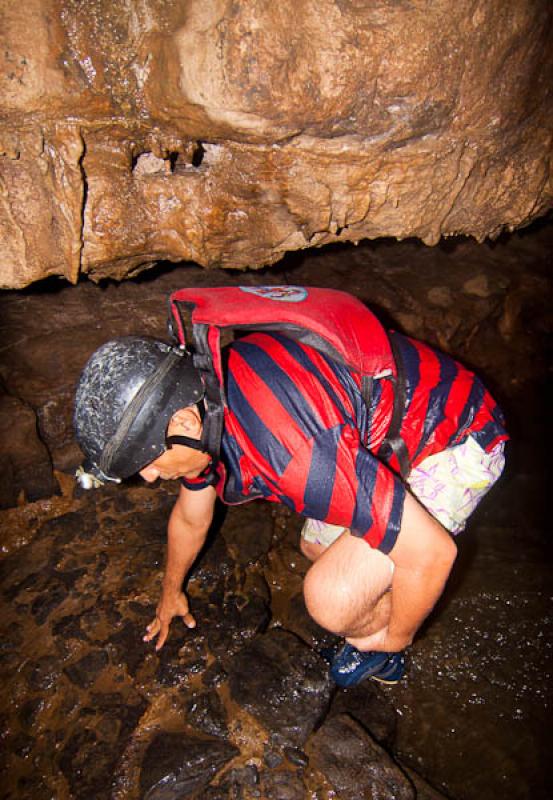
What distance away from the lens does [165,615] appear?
2.77 m

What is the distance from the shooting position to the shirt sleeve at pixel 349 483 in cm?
172

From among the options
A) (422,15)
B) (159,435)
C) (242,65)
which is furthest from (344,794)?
(422,15)

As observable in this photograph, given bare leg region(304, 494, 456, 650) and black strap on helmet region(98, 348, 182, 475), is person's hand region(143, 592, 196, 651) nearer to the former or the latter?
bare leg region(304, 494, 456, 650)

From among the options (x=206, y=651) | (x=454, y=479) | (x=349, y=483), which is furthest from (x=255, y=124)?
(x=206, y=651)

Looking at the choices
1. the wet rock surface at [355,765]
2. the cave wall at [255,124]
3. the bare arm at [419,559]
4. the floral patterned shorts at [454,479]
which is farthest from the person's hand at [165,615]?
the cave wall at [255,124]

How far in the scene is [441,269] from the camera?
5266 millimetres

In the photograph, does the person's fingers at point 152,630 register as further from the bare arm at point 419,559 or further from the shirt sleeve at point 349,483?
the shirt sleeve at point 349,483

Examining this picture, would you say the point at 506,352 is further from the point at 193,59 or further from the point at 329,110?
the point at 193,59

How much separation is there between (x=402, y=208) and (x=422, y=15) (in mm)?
822

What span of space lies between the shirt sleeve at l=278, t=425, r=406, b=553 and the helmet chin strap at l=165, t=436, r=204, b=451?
397 mm

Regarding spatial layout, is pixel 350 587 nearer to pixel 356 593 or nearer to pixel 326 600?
pixel 356 593

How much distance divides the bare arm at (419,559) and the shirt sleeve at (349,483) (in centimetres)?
6

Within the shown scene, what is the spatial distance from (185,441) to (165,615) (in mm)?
1428

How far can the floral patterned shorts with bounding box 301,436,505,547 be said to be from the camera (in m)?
2.37
